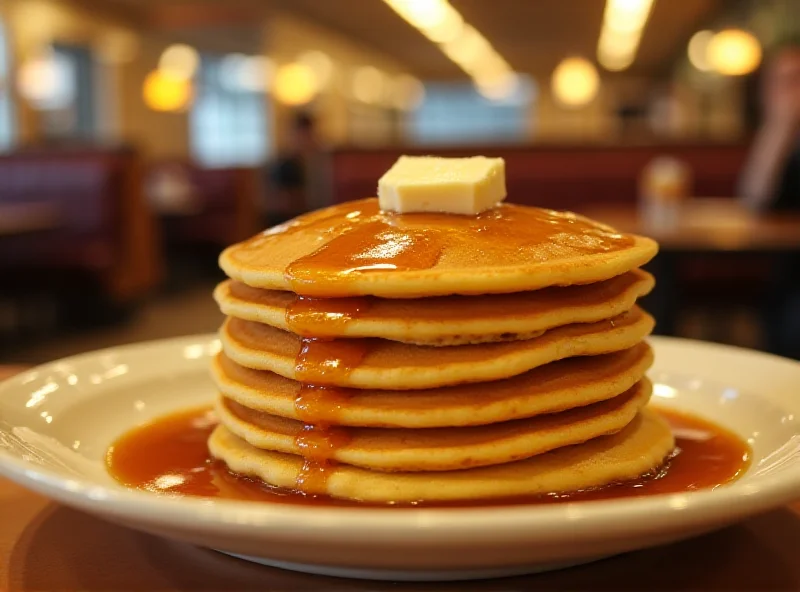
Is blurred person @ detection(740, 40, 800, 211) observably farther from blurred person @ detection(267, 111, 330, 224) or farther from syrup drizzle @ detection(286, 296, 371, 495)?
blurred person @ detection(267, 111, 330, 224)

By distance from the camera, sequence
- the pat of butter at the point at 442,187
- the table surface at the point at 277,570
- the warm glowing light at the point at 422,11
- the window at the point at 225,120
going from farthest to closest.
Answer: the window at the point at 225,120 < the warm glowing light at the point at 422,11 < the pat of butter at the point at 442,187 < the table surface at the point at 277,570

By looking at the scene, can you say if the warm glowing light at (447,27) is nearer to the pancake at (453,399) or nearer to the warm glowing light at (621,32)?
the warm glowing light at (621,32)

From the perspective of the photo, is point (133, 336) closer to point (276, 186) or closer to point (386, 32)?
point (276, 186)

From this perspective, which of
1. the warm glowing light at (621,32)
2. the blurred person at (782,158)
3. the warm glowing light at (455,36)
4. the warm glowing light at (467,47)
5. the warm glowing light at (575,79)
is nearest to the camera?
the blurred person at (782,158)

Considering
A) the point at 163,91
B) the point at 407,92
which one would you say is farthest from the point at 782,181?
the point at 407,92

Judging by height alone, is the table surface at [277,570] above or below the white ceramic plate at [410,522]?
below

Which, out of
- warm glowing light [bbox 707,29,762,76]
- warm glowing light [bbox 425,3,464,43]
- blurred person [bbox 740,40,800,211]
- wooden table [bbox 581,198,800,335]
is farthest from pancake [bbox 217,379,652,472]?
warm glowing light [bbox 707,29,762,76]

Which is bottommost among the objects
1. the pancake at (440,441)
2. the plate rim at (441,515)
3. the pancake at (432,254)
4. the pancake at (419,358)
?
the pancake at (440,441)

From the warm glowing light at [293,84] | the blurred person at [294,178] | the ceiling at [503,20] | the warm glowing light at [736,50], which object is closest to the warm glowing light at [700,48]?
the ceiling at [503,20]
